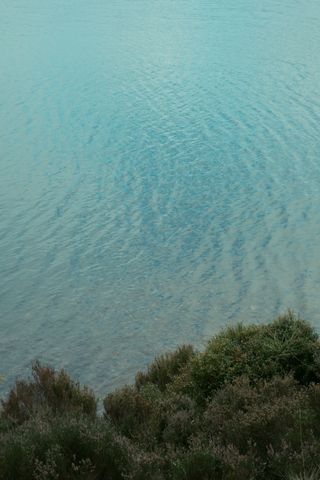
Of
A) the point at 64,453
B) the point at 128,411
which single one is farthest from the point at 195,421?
the point at 64,453

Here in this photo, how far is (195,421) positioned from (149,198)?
Result: 41.7 feet

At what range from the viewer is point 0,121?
2848 cm

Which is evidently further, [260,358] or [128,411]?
[260,358]

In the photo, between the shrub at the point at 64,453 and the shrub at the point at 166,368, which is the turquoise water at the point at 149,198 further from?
the shrub at the point at 64,453

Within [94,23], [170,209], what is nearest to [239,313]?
[170,209]

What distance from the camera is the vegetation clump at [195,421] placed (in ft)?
19.8

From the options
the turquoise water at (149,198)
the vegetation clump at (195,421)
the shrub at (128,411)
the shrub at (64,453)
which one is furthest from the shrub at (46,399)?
the turquoise water at (149,198)

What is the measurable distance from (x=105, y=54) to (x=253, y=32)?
425 inches

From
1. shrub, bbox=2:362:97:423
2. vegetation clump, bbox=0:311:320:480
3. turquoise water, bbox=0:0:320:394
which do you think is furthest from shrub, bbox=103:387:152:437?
turquoise water, bbox=0:0:320:394

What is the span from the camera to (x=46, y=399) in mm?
8562

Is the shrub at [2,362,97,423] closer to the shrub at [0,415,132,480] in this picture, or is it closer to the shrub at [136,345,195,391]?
the shrub at [0,415,132,480]

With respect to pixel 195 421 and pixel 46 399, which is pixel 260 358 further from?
pixel 46 399

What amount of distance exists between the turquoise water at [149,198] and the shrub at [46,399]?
8.61 feet

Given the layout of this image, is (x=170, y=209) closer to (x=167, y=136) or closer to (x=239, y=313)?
(x=239, y=313)
